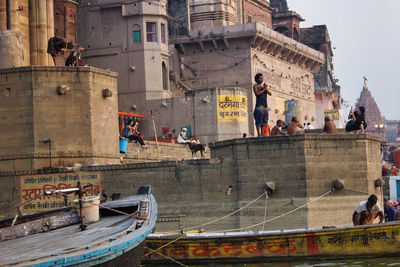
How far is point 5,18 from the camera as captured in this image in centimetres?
3850

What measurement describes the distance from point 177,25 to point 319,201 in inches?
1322

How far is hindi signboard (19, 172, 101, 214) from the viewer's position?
27.6 m

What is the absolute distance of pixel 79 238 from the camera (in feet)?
55.2

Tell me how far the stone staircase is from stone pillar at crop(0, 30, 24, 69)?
6.70 m

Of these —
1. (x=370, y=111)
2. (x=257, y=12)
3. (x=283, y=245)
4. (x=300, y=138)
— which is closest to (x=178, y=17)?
(x=257, y=12)

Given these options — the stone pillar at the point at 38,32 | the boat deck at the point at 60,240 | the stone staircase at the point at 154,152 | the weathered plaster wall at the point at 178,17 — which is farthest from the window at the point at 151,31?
the boat deck at the point at 60,240

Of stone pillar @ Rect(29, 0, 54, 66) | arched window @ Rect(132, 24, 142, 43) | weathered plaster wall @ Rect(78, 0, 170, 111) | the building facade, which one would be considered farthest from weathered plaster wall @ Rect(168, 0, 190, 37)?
the building facade

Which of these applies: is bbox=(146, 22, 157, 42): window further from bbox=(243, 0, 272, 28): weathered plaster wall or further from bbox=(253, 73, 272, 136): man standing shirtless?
bbox=(253, 73, 272, 136): man standing shirtless

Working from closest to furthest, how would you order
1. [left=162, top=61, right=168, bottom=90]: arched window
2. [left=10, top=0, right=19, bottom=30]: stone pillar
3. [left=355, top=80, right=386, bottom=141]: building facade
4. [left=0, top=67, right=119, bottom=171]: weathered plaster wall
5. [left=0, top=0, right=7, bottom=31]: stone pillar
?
[left=0, top=67, right=119, bottom=171]: weathered plaster wall
[left=0, top=0, right=7, bottom=31]: stone pillar
[left=10, top=0, right=19, bottom=30]: stone pillar
[left=162, top=61, right=168, bottom=90]: arched window
[left=355, top=80, right=386, bottom=141]: building facade

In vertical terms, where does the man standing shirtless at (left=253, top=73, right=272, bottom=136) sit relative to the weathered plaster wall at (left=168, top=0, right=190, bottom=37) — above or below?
below

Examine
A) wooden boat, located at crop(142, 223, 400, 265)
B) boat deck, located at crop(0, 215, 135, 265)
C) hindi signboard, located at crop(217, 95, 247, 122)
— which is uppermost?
hindi signboard, located at crop(217, 95, 247, 122)

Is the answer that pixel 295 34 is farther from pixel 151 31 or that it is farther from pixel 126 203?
pixel 126 203

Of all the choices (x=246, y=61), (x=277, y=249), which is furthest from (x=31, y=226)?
(x=246, y=61)

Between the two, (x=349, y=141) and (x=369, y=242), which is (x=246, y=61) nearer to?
(x=349, y=141)
